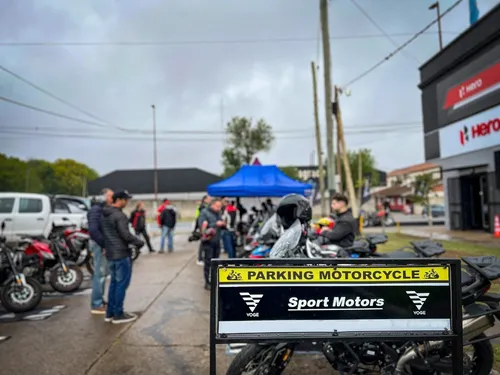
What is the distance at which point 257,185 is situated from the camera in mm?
10188

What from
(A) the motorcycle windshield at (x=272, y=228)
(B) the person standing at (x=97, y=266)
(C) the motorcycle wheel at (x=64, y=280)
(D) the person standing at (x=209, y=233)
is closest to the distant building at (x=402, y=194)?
(D) the person standing at (x=209, y=233)

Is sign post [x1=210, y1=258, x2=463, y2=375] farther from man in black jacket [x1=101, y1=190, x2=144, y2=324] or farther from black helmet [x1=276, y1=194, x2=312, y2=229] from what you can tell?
man in black jacket [x1=101, y1=190, x2=144, y2=324]

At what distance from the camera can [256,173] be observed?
10891mm

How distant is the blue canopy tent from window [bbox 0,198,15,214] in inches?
212

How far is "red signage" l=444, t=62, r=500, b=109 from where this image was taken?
11.8m

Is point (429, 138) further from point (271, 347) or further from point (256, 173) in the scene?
point (271, 347)

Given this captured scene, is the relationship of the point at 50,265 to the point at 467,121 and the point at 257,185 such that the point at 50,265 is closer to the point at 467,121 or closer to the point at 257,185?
the point at 257,185

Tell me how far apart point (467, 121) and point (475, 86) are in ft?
4.05

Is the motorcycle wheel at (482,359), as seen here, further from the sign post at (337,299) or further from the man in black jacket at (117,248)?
the man in black jacket at (117,248)

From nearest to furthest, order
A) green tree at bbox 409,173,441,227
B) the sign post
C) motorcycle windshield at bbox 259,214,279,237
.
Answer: the sign post
motorcycle windshield at bbox 259,214,279,237
green tree at bbox 409,173,441,227

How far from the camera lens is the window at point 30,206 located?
→ 1036 centimetres

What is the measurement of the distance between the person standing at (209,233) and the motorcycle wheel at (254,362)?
164 inches

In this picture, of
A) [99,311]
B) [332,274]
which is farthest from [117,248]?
[332,274]

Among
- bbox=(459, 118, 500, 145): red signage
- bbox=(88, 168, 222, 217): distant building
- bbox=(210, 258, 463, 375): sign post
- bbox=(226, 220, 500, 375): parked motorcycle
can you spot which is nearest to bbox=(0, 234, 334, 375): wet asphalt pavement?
bbox=(226, 220, 500, 375): parked motorcycle
